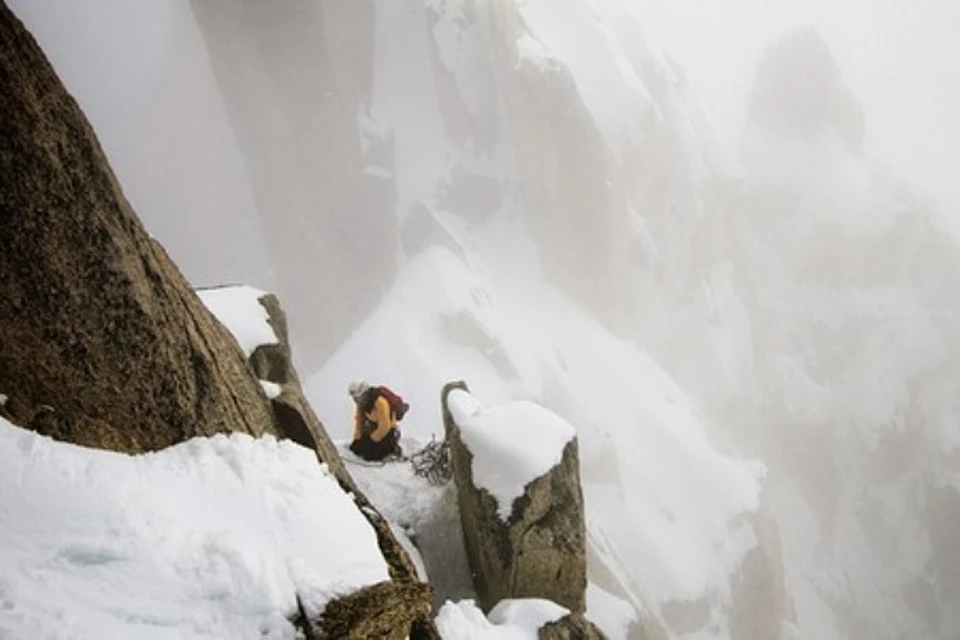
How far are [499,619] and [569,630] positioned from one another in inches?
44.4

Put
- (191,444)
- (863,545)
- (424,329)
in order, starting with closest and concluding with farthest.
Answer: (191,444) < (424,329) < (863,545)

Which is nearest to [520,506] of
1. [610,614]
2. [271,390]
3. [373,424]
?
[373,424]

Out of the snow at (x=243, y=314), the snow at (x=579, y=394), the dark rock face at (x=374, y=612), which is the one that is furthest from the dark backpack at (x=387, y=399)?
the snow at (x=579, y=394)

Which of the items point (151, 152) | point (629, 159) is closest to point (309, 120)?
point (151, 152)

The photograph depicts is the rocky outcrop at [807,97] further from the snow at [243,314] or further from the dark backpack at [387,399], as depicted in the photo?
the snow at [243,314]

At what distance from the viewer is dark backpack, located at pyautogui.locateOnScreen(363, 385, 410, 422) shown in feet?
42.3

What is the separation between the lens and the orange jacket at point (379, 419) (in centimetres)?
1319

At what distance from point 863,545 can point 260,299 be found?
2345 inches

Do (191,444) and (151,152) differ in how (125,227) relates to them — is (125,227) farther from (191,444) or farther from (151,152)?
(151,152)

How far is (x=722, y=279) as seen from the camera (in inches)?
2249

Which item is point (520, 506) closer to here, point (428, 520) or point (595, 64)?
point (428, 520)

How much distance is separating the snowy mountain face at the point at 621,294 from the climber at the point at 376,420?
8610 mm

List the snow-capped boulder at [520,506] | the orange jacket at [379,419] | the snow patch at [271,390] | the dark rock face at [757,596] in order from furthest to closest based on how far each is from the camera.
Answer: the dark rock face at [757,596], the orange jacket at [379,419], the snow-capped boulder at [520,506], the snow patch at [271,390]

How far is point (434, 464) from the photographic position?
13852 millimetres
